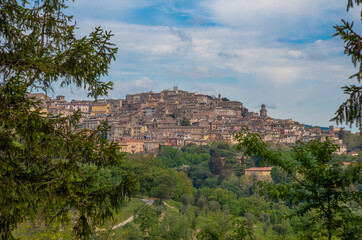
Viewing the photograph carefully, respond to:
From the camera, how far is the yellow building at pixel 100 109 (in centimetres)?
11656

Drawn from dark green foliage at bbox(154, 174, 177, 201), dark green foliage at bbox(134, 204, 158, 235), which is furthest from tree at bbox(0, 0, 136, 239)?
dark green foliage at bbox(154, 174, 177, 201)

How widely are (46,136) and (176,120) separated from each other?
97.5m

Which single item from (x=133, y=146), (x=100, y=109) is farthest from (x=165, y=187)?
(x=100, y=109)

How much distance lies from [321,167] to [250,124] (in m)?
103

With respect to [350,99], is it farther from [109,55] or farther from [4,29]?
[4,29]

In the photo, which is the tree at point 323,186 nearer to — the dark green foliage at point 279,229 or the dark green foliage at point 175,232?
the dark green foliage at point 175,232

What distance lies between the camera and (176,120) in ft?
341

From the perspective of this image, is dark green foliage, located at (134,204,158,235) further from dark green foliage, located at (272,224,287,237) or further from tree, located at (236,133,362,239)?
tree, located at (236,133,362,239)

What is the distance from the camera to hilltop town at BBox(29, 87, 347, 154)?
9303 centimetres

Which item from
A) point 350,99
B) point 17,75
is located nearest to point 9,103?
point 17,75

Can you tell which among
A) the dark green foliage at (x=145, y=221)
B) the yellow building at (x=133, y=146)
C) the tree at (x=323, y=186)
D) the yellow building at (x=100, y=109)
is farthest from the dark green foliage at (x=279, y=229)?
the yellow building at (x=100, y=109)

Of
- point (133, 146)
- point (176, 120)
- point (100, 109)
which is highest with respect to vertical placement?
point (100, 109)

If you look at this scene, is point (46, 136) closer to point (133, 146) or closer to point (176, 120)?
point (133, 146)

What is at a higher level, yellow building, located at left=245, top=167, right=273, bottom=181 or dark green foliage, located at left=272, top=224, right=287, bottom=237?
yellow building, located at left=245, top=167, right=273, bottom=181
